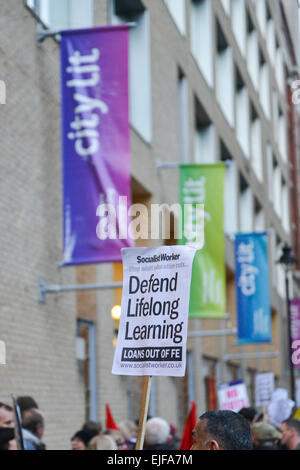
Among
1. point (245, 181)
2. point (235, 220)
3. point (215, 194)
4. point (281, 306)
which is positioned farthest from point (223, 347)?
point (281, 306)

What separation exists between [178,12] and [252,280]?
21.6 feet

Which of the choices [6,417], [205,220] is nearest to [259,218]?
[205,220]

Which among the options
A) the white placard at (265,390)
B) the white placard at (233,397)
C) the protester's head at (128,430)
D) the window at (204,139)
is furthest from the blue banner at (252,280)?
the protester's head at (128,430)

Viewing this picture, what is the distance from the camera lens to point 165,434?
9.10 meters

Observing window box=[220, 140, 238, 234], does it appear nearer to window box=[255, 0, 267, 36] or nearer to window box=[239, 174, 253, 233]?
window box=[239, 174, 253, 233]

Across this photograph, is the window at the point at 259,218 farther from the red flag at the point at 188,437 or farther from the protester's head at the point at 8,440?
the protester's head at the point at 8,440

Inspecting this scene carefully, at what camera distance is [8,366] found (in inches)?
432

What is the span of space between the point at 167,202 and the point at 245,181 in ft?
45.4

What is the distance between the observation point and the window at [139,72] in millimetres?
18703

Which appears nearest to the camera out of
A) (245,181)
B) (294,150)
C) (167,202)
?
(167,202)

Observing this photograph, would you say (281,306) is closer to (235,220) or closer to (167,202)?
(235,220)

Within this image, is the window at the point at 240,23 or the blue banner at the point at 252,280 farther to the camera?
the window at the point at 240,23

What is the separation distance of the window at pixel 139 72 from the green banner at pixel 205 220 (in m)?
1.79

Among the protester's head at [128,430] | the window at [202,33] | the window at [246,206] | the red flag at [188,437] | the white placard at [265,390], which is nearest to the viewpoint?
the red flag at [188,437]
